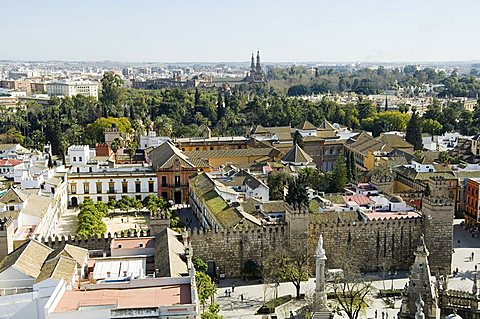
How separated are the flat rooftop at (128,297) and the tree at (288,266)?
8.65 meters

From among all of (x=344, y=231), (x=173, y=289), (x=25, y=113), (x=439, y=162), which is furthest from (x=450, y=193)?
(x=25, y=113)

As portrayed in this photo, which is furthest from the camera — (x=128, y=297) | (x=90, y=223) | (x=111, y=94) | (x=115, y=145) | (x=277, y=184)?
(x=111, y=94)

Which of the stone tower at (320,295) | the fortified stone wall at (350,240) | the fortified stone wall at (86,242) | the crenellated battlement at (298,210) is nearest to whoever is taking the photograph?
the stone tower at (320,295)

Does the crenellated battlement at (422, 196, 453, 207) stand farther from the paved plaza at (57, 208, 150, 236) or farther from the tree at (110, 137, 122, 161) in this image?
the tree at (110, 137, 122, 161)

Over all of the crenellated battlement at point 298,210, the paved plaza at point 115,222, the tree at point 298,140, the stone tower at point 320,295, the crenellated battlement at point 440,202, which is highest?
the stone tower at point 320,295

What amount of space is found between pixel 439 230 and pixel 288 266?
25.0ft

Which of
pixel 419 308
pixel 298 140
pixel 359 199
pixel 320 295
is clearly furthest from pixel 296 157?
pixel 419 308

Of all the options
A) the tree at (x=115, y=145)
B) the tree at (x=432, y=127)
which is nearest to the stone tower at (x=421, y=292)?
the tree at (x=115, y=145)

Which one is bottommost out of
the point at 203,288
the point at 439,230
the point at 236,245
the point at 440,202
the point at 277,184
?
the point at 236,245

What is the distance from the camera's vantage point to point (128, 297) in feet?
56.0

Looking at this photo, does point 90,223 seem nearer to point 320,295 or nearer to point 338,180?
point 338,180

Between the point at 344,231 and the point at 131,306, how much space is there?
47.7ft

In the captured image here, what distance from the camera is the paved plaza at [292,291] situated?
23984mm

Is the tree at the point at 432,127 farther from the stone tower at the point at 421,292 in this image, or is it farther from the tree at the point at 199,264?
the stone tower at the point at 421,292
